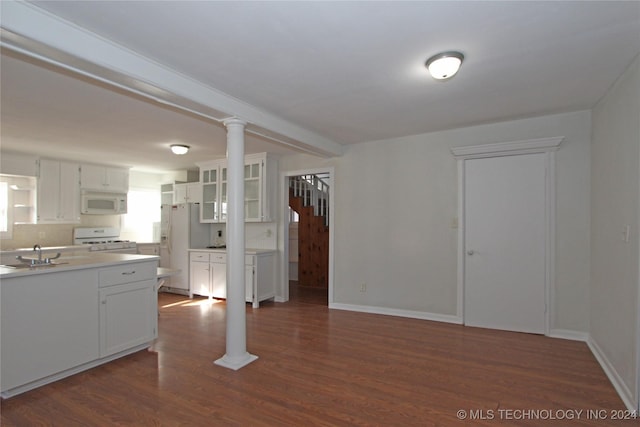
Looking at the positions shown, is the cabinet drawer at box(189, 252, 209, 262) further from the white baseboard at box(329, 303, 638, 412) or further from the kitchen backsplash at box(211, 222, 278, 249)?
the white baseboard at box(329, 303, 638, 412)

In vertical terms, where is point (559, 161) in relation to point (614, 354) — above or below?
above

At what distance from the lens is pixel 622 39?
6.96ft

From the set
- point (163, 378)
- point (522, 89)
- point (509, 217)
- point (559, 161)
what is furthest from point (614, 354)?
point (163, 378)

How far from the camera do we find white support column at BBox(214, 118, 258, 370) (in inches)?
121

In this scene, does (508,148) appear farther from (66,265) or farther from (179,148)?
(66,265)

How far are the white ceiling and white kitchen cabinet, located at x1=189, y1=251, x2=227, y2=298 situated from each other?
2.24 meters

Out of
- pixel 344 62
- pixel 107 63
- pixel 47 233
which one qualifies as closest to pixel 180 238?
pixel 47 233

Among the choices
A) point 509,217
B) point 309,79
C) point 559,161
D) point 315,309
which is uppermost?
point 309,79

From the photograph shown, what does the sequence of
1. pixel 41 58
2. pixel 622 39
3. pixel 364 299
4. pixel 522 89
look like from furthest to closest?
pixel 364 299 < pixel 522 89 < pixel 622 39 < pixel 41 58

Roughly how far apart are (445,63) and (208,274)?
472cm

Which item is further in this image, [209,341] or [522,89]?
[209,341]

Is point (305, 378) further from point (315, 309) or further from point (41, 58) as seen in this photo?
point (41, 58)

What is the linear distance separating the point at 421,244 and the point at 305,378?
2.40 m

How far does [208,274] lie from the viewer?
561cm
